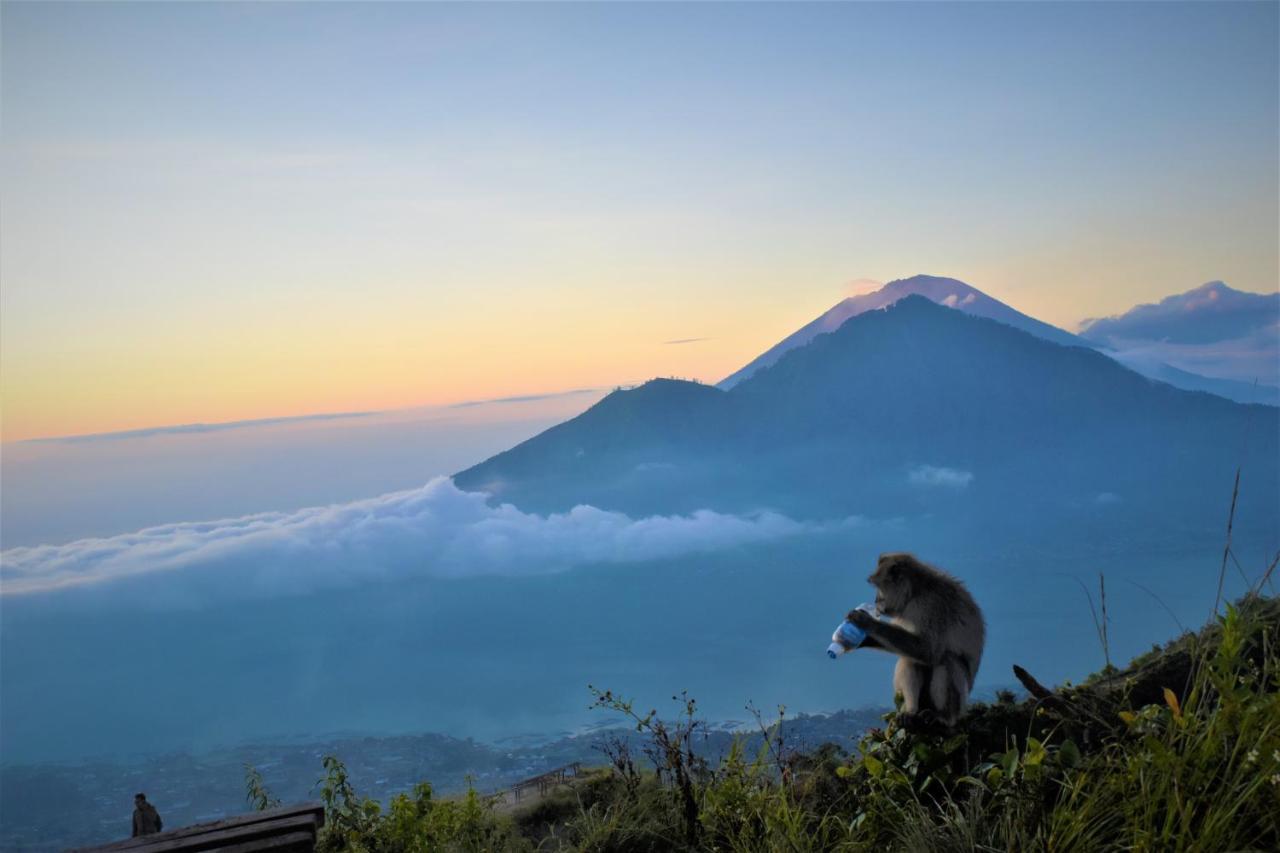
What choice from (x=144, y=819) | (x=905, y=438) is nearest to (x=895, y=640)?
(x=144, y=819)

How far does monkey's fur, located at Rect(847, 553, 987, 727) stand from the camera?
5805 mm

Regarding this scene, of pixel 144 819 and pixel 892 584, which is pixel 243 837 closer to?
pixel 144 819

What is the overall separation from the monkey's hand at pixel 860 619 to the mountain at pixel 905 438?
156261mm

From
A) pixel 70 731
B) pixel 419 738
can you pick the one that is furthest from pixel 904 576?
pixel 70 731

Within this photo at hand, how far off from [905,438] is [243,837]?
186807 millimetres

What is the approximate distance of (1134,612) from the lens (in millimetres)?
142375

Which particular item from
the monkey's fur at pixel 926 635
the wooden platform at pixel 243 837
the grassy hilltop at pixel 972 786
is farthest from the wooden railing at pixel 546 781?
the monkey's fur at pixel 926 635

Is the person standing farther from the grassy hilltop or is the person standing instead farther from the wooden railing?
the wooden railing

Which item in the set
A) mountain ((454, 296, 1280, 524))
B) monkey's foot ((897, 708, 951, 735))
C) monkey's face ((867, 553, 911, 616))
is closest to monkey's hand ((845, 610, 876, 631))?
monkey's face ((867, 553, 911, 616))

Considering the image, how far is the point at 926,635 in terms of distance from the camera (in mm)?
5934

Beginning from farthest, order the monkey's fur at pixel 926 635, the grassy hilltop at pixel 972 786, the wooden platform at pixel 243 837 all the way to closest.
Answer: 1. the monkey's fur at pixel 926 635
2. the wooden platform at pixel 243 837
3. the grassy hilltop at pixel 972 786

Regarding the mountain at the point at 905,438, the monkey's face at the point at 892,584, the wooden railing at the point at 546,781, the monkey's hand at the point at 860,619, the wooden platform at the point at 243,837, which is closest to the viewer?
the wooden platform at the point at 243,837

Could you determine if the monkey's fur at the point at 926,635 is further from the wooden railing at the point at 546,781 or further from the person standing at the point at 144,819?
the person standing at the point at 144,819

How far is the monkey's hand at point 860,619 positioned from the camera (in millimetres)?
5676
